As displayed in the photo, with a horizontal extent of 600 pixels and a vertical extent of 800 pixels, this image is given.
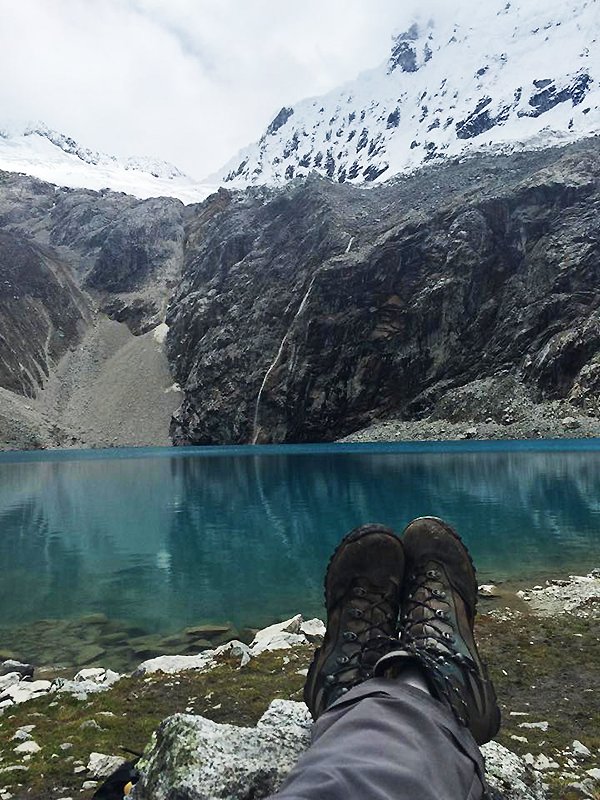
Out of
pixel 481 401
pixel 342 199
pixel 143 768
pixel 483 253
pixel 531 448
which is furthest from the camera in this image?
pixel 342 199

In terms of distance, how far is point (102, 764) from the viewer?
5613 millimetres

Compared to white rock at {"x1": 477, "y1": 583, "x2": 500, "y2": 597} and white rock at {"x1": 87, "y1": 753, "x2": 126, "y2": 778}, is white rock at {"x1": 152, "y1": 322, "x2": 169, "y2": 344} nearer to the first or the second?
white rock at {"x1": 477, "y1": 583, "x2": 500, "y2": 597}

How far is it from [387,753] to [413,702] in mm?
478

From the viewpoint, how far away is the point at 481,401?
109 m

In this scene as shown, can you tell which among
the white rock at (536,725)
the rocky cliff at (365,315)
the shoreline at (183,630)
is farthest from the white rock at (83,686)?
the rocky cliff at (365,315)

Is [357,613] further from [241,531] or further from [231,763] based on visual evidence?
[241,531]

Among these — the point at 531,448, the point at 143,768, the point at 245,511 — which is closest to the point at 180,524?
the point at 245,511

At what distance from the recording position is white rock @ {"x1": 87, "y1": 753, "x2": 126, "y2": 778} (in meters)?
5.46

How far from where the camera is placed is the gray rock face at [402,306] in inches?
4348

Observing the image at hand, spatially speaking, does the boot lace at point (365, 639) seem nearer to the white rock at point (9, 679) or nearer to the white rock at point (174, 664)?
the white rock at point (174, 664)

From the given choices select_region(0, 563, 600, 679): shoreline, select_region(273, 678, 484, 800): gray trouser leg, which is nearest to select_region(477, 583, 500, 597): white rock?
select_region(0, 563, 600, 679): shoreline

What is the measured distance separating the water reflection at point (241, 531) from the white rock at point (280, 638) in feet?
9.02

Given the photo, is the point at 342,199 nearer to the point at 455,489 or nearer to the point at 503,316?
the point at 503,316

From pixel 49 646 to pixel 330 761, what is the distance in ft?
46.0
